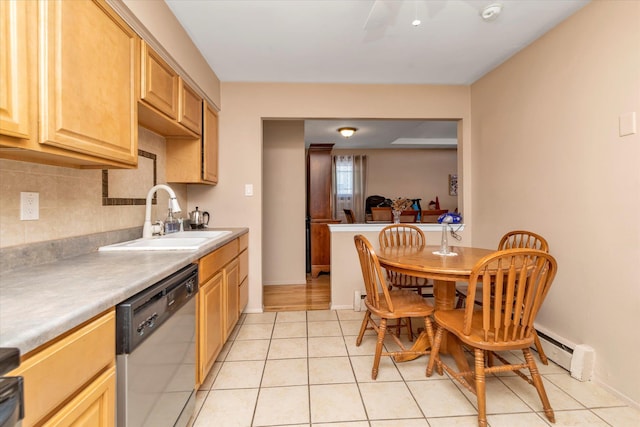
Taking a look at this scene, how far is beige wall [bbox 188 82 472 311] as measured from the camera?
3051 millimetres

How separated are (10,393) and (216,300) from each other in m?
1.41

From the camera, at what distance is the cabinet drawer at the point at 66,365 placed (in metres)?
0.62

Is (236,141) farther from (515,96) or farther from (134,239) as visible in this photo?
(515,96)

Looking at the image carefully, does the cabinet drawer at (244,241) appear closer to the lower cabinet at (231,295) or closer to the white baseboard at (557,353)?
the lower cabinet at (231,295)

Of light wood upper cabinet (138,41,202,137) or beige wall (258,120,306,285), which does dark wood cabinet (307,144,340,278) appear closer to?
beige wall (258,120,306,285)

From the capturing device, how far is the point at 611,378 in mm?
1746

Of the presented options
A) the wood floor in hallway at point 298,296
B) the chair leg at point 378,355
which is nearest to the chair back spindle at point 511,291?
the chair leg at point 378,355

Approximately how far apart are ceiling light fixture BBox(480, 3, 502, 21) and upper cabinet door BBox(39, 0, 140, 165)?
2.12 meters

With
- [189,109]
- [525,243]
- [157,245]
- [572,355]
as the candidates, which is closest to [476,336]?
[572,355]

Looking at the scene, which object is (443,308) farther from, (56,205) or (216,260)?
(56,205)

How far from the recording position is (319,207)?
16.0ft

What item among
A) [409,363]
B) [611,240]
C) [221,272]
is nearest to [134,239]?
[221,272]

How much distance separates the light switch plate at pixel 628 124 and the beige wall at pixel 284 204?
119 inches

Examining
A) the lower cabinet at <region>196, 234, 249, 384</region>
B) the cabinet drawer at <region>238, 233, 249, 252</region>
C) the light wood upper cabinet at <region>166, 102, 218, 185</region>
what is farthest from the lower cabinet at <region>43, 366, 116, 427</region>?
the light wood upper cabinet at <region>166, 102, 218, 185</region>
